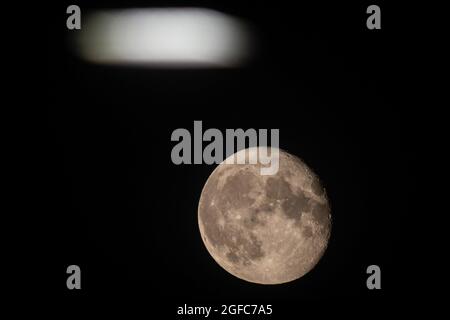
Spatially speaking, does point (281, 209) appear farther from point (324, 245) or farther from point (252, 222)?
point (324, 245)

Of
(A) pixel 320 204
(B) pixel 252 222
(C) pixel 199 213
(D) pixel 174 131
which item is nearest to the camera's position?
(B) pixel 252 222

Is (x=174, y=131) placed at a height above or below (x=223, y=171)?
above

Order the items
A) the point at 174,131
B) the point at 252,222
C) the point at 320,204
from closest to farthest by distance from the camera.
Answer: the point at 252,222
the point at 320,204
the point at 174,131

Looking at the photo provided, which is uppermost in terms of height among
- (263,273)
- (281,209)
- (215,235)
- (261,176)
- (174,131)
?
(174,131)

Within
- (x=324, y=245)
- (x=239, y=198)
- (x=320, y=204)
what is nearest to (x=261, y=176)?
(x=239, y=198)

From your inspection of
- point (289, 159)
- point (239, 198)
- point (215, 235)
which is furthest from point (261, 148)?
point (215, 235)

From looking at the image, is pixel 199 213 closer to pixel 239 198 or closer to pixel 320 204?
pixel 239 198

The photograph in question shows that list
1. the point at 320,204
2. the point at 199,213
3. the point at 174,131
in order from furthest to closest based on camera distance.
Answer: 1. the point at 174,131
2. the point at 199,213
3. the point at 320,204

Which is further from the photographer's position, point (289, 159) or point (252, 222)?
point (289, 159)

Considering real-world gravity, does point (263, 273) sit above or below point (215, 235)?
below

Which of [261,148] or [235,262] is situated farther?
[261,148]
